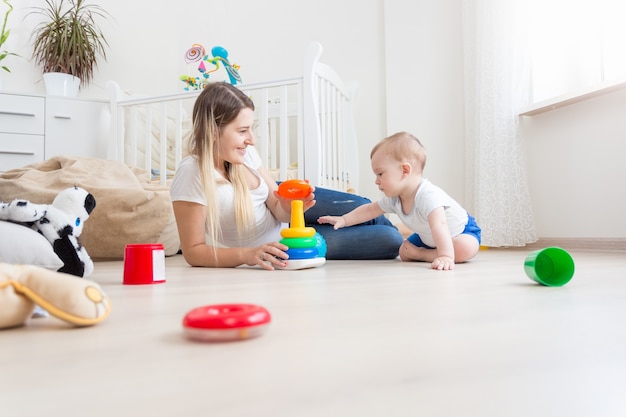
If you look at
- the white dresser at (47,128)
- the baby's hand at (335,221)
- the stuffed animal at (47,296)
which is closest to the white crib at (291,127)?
the white dresser at (47,128)

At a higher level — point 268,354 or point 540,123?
point 540,123

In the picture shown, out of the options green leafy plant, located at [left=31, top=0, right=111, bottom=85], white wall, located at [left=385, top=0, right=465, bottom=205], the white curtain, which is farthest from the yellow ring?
green leafy plant, located at [left=31, top=0, right=111, bottom=85]

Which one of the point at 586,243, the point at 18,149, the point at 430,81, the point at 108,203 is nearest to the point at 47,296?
the point at 108,203

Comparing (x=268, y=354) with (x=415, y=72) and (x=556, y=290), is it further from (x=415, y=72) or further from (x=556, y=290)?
(x=415, y=72)

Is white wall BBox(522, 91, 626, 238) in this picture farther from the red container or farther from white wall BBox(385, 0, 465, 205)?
Result: the red container

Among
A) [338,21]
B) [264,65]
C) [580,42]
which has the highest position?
[338,21]

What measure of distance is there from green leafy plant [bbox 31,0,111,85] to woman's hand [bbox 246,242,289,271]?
244cm

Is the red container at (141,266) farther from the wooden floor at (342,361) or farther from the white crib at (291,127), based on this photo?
the white crib at (291,127)

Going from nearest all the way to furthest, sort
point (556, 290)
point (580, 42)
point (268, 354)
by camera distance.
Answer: point (268, 354) < point (556, 290) < point (580, 42)

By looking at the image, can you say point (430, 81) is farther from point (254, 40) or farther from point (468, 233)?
point (468, 233)

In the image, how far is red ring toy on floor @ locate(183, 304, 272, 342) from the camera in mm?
513

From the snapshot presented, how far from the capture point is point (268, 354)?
1.59 feet

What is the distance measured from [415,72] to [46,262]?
2640 mm

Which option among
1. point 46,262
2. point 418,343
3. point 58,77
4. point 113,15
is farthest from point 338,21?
point 418,343
